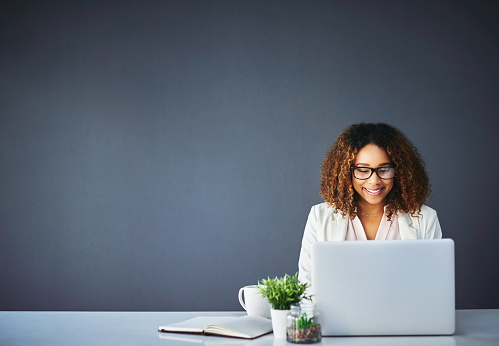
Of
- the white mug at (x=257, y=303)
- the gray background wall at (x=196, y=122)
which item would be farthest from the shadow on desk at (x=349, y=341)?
the gray background wall at (x=196, y=122)

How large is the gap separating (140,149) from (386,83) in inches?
67.4

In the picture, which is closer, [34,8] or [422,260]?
[422,260]

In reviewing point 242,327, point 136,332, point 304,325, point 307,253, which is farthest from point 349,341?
point 307,253

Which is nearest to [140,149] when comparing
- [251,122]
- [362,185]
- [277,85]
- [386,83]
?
→ [251,122]

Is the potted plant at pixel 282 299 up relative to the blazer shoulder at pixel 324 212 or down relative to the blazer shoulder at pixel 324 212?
down

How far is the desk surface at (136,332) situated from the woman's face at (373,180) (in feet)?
1.97

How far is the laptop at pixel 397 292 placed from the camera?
1.42 metres

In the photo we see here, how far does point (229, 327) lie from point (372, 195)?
0.98m

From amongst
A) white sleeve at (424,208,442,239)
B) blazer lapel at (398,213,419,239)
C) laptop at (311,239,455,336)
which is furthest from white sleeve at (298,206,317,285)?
laptop at (311,239,455,336)

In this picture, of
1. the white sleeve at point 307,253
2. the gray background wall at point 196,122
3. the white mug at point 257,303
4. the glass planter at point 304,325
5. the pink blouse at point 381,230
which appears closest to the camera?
the glass planter at point 304,325

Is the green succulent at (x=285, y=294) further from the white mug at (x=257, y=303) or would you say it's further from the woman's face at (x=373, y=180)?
the woman's face at (x=373, y=180)

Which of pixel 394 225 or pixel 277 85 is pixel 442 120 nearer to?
pixel 277 85

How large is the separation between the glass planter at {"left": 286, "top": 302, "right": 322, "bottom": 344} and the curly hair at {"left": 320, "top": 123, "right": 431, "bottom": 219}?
974 mm

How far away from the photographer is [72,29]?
3.85 meters
